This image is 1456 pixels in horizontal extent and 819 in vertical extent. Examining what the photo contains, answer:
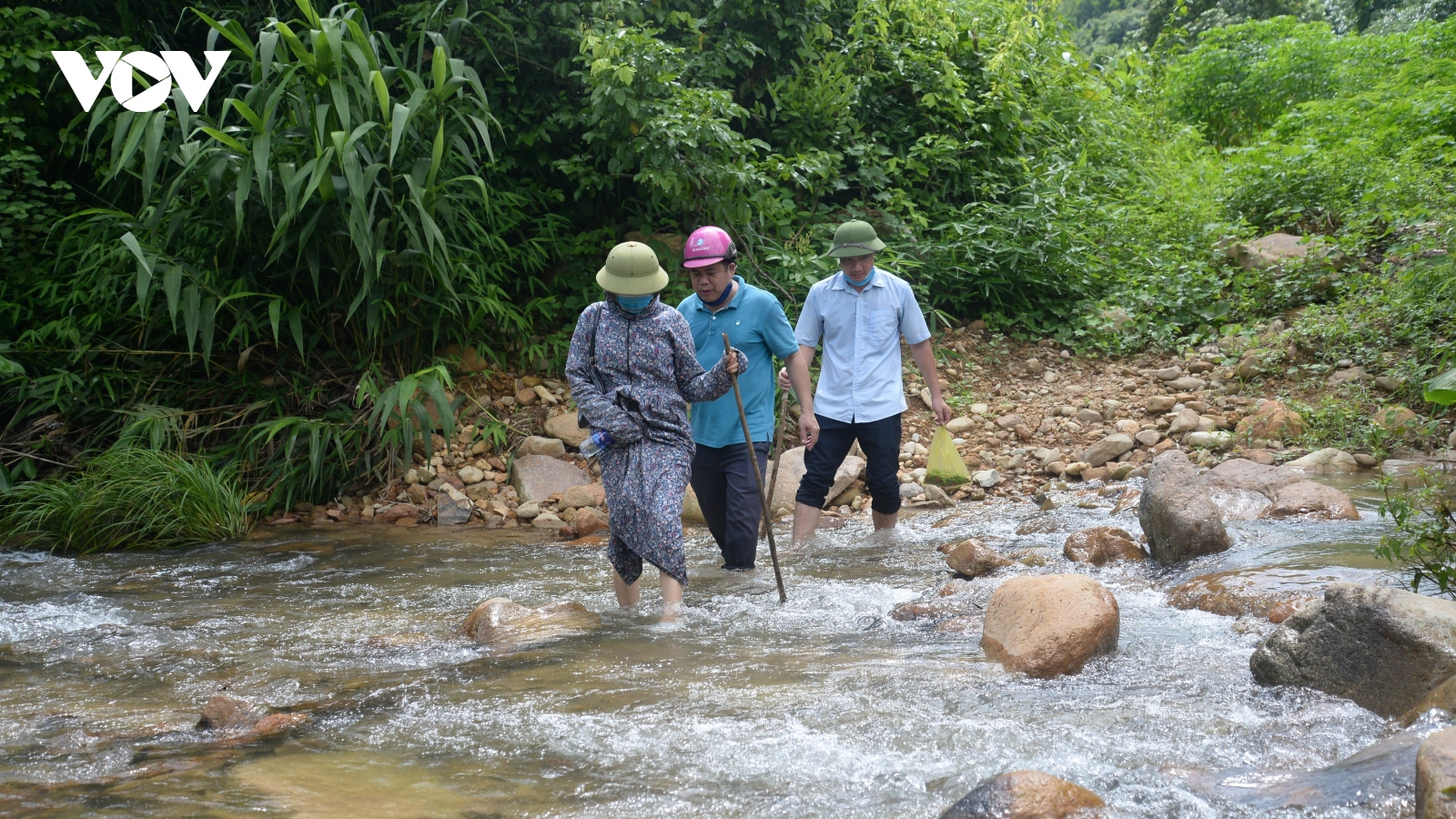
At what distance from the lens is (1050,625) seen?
3.60m

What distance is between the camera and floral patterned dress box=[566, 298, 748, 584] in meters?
4.20

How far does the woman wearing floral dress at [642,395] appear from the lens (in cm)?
418

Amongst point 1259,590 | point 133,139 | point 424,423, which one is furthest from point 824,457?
point 133,139

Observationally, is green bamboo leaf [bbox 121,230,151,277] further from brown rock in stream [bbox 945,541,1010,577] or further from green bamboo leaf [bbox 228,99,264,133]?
brown rock in stream [bbox 945,541,1010,577]

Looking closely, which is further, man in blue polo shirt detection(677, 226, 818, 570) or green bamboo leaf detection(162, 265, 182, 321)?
green bamboo leaf detection(162, 265, 182, 321)

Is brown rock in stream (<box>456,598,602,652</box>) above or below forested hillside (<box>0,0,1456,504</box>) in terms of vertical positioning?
below

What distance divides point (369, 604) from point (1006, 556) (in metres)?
2.84

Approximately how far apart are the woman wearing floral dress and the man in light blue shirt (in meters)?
1.17

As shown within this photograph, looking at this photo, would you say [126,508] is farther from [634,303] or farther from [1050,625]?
[1050,625]

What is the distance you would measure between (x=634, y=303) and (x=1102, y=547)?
2.42 m

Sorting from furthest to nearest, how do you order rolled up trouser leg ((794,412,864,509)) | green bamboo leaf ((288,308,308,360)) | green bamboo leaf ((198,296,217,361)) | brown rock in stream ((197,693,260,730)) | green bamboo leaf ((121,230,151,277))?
green bamboo leaf ((288,308,308,360)) → green bamboo leaf ((198,296,217,361)) → green bamboo leaf ((121,230,151,277)) → rolled up trouser leg ((794,412,864,509)) → brown rock in stream ((197,693,260,730))

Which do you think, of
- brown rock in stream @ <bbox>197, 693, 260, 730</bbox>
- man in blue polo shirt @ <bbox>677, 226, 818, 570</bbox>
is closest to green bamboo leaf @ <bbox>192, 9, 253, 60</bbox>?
man in blue polo shirt @ <bbox>677, 226, 818, 570</bbox>

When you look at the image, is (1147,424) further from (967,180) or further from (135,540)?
(135,540)

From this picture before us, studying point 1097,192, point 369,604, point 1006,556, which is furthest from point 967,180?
point 369,604
